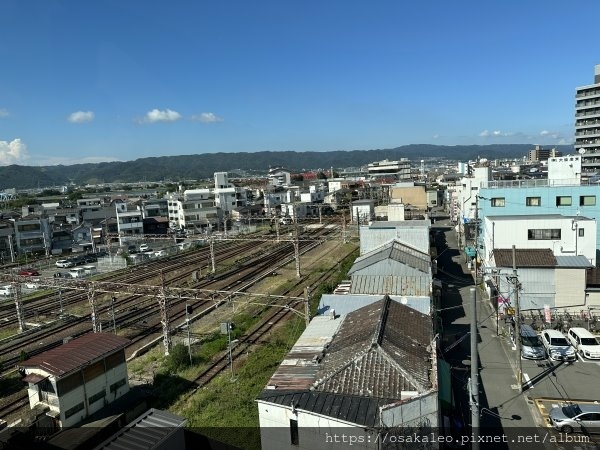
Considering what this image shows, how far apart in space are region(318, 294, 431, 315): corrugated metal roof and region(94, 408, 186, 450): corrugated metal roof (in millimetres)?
6696

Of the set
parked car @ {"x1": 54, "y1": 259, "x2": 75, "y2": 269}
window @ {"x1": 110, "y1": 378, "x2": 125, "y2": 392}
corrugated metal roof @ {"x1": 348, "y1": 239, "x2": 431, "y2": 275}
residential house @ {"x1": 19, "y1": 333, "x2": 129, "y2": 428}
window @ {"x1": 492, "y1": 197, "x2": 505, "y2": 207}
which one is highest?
window @ {"x1": 492, "y1": 197, "x2": 505, "y2": 207}

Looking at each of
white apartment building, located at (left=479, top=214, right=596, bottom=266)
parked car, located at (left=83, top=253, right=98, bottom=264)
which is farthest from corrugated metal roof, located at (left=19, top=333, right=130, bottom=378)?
parked car, located at (left=83, top=253, right=98, bottom=264)

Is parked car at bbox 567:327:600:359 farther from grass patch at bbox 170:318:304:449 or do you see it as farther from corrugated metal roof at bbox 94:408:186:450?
corrugated metal roof at bbox 94:408:186:450

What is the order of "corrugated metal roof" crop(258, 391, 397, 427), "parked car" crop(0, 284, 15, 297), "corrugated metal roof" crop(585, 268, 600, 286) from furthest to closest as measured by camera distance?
"parked car" crop(0, 284, 15, 297)
"corrugated metal roof" crop(585, 268, 600, 286)
"corrugated metal roof" crop(258, 391, 397, 427)

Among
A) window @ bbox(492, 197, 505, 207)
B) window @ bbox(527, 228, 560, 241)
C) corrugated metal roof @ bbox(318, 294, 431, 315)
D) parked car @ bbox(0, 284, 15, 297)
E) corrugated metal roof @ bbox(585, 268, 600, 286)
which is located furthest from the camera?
parked car @ bbox(0, 284, 15, 297)

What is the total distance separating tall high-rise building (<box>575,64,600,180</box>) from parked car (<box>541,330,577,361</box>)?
1648 inches

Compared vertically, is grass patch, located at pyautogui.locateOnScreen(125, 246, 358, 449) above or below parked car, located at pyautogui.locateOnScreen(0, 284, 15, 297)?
above

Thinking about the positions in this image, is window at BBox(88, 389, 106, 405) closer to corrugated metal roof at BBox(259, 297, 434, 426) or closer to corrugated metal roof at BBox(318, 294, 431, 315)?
corrugated metal roof at BBox(259, 297, 434, 426)

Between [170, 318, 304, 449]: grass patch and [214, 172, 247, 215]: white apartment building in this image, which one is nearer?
[170, 318, 304, 449]: grass patch

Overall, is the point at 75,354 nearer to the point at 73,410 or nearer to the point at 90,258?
the point at 73,410

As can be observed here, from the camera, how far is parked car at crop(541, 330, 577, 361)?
1315 centimetres

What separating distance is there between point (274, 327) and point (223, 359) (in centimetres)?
335

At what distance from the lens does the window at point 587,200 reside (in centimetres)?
2200

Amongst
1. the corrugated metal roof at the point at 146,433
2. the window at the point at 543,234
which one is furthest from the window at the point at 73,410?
the window at the point at 543,234
